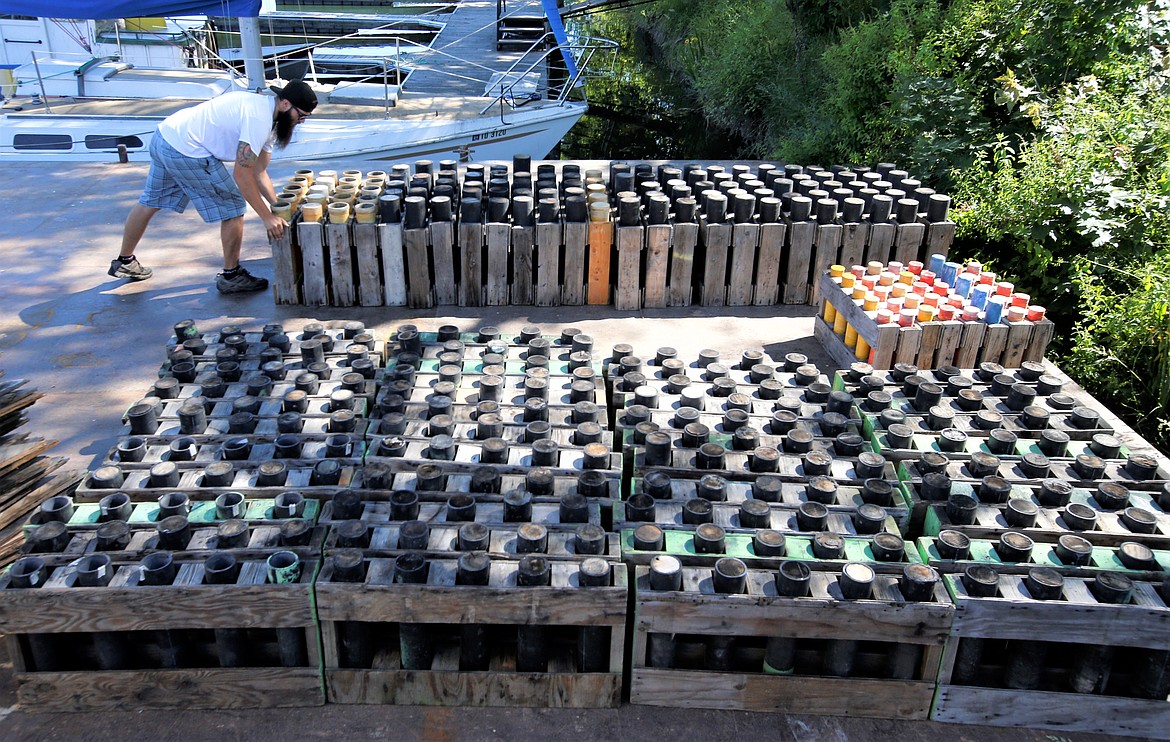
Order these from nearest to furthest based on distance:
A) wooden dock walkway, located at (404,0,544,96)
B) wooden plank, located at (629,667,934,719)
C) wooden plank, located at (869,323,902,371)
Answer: wooden plank, located at (629,667,934,719), wooden plank, located at (869,323,902,371), wooden dock walkway, located at (404,0,544,96)

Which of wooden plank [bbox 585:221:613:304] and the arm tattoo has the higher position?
the arm tattoo

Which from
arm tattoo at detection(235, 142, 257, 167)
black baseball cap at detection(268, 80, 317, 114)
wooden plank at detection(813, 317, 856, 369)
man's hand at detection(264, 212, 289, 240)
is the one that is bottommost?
wooden plank at detection(813, 317, 856, 369)

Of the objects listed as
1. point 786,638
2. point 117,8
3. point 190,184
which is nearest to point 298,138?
point 117,8

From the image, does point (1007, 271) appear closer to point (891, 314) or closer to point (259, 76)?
point (891, 314)

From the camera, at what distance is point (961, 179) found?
900 cm

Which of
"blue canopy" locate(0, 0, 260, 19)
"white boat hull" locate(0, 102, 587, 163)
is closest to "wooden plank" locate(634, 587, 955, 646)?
"blue canopy" locate(0, 0, 260, 19)

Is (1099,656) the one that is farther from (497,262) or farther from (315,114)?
(315,114)

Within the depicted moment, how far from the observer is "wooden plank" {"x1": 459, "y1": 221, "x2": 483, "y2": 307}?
7.21 m

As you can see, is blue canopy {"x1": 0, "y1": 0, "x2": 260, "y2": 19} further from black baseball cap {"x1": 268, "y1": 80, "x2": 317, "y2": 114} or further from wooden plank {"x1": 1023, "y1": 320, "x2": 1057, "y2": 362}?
wooden plank {"x1": 1023, "y1": 320, "x2": 1057, "y2": 362}

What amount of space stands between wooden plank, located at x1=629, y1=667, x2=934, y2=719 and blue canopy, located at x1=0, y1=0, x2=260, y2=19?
12.0 metres

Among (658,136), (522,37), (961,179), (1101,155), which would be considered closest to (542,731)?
(1101,155)

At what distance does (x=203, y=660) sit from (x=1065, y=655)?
345cm

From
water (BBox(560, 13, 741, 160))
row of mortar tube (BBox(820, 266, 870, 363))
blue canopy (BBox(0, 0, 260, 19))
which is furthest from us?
water (BBox(560, 13, 741, 160))

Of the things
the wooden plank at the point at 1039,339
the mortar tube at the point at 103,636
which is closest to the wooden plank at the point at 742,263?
the wooden plank at the point at 1039,339
